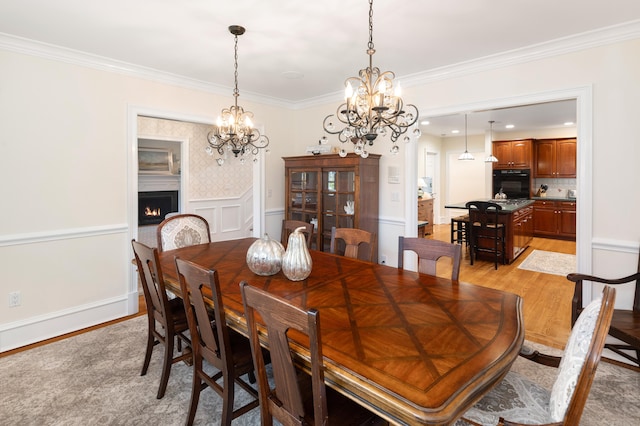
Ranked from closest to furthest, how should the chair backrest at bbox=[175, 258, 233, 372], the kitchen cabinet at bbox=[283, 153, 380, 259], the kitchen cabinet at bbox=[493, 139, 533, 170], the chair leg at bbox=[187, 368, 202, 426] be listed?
the chair backrest at bbox=[175, 258, 233, 372], the chair leg at bbox=[187, 368, 202, 426], the kitchen cabinet at bbox=[283, 153, 380, 259], the kitchen cabinet at bbox=[493, 139, 533, 170]

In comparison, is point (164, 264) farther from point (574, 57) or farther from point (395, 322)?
point (574, 57)

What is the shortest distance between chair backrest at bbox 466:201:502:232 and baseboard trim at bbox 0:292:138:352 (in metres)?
4.80

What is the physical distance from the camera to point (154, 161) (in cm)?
664

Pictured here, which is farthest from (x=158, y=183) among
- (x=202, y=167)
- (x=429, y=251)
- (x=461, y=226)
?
(x=429, y=251)

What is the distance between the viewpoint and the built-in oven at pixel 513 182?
7.84m

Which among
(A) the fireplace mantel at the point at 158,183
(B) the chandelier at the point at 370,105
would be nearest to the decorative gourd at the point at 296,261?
(B) the chandelier at the point at 370,105

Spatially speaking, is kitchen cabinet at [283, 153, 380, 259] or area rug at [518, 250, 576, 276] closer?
kitchen cabinet at [283, 153, 380, 259]

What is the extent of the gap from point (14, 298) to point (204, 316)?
2.38m

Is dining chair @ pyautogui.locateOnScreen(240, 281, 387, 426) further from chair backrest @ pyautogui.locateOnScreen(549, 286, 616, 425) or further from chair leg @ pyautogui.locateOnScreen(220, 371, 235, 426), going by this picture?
chair backrest @ pyautogui.locateOnScreen(549, 286, 616, 425)

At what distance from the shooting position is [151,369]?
8.38 feet

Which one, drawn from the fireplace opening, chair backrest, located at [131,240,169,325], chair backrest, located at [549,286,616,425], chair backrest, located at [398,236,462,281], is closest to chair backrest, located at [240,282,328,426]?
chair backrest, located at [549,286,616,425]

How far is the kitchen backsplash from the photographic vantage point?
786 centimetres

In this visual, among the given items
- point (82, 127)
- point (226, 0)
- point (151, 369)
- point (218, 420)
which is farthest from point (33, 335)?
point (226, 0)

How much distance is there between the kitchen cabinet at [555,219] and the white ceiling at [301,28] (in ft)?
18.8
